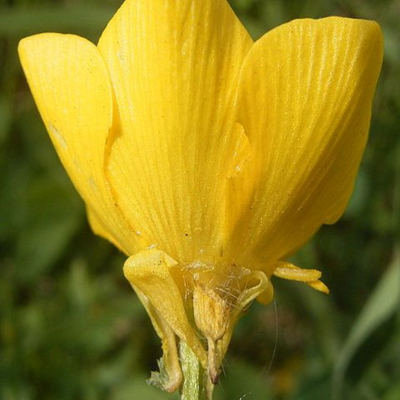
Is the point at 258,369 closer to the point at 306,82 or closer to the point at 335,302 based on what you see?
the point at 335,302

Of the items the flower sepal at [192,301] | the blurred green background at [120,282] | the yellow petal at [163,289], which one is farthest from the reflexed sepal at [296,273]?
the blurred green background at [120,282]

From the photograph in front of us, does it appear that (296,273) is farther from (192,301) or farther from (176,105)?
(176,105)

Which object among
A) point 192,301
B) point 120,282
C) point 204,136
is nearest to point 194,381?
point 192,301

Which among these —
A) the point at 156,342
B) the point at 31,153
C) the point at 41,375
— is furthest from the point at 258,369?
the point at 31,153

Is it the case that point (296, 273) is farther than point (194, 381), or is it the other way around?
point (296, 273)

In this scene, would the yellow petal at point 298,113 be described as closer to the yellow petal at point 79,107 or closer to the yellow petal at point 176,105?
the yellow petal at point 176,105
